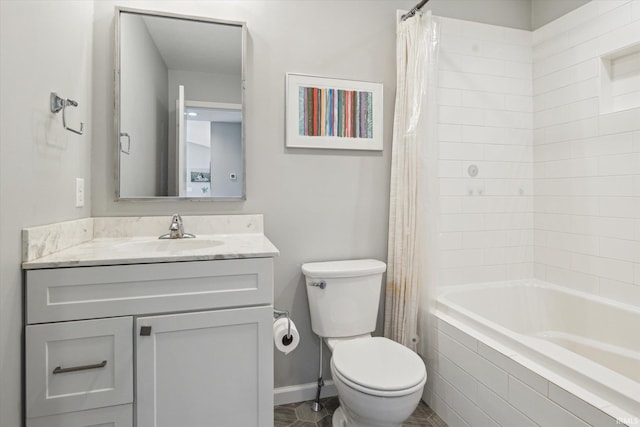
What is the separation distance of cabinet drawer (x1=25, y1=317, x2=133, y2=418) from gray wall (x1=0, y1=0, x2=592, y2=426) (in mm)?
417

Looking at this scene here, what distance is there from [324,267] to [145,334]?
0.88 meters

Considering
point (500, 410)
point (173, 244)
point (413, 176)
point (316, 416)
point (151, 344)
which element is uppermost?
point (413, 176)

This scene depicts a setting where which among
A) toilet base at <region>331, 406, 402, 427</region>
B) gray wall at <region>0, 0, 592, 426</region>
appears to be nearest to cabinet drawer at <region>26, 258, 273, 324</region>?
gray wall at <region>0, 0, 592, 426</region>

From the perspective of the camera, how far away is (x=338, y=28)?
6.37 feet

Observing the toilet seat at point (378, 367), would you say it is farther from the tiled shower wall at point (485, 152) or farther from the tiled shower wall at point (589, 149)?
the tiled shower wall at point (589, 149)

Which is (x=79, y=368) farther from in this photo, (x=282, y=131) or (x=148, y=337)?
(x=282, y=131)

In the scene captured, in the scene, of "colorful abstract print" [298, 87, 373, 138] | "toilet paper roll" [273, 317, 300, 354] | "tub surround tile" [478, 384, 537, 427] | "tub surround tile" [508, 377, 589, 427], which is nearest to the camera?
"tub surround tile" [508, 377, 589, 427]

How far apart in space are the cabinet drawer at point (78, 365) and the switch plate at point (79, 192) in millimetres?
606

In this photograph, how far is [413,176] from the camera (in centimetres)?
187

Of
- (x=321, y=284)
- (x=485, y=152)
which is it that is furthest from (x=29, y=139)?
(x=485, y=152)

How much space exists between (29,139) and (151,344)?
2.56 feet

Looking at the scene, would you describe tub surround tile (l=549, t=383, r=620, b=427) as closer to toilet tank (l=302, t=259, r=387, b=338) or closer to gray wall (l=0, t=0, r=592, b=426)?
toilet tank (l=302, t=259, r=387, b=338)

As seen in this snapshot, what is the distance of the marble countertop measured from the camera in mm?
1138

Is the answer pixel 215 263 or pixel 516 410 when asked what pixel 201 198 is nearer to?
pixel 215 263
